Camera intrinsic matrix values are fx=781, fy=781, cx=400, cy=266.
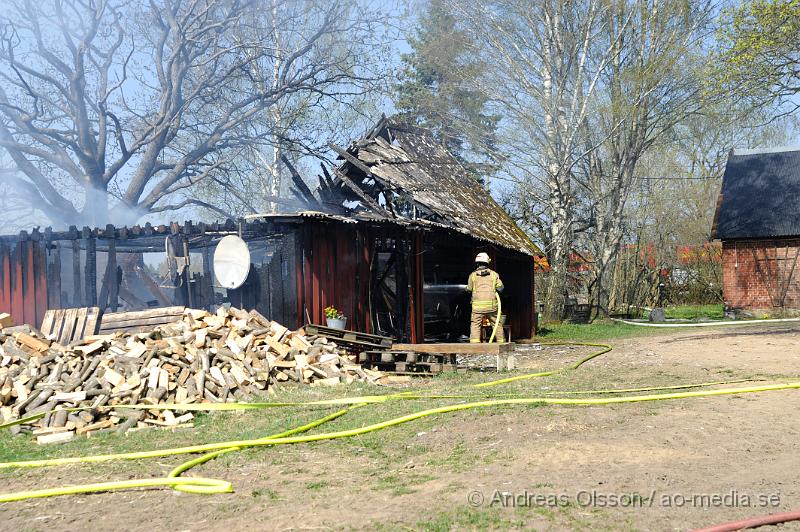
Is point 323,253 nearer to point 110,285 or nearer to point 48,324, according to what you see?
point 110,285

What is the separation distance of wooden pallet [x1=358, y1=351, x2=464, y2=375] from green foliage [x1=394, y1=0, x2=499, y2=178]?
13.7 m

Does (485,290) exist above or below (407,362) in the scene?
above

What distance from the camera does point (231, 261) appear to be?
13.6 meters

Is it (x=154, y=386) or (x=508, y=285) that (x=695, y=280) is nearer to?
(x=508, y=285)

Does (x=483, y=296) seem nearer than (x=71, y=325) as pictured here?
No

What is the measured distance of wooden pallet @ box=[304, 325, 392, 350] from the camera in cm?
1278

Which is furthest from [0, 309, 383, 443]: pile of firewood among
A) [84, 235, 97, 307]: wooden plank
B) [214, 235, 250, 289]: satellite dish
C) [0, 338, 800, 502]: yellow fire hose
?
[84, 235, 97, 307]: wooden plank

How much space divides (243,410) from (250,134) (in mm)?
17214

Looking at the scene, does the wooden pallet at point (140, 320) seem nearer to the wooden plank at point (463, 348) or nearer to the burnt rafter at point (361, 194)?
the wooden plank at point (463, 348)

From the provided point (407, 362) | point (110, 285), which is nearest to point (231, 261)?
point (110, 285)

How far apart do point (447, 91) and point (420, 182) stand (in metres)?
15.5

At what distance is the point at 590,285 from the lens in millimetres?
27078

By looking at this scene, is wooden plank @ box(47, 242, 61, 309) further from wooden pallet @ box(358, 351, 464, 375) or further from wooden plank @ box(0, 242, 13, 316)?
wooden pallet @ box(358, 351, 464, 375)

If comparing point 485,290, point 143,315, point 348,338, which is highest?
point 485,290
